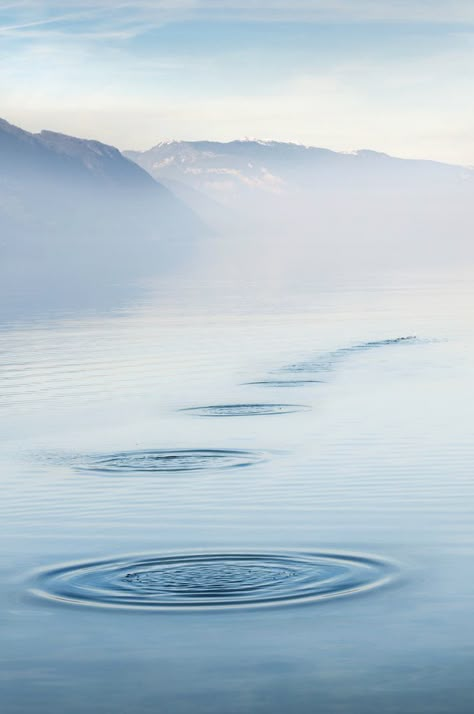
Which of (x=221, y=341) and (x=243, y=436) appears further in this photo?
(x=221, y=341)

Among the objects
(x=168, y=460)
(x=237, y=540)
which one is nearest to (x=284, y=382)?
(x=168, y=460)

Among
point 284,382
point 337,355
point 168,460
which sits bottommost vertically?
point 337,355

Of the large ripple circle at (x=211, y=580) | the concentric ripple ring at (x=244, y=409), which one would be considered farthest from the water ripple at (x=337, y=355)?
the large ripple circle at (x=211, y=580)

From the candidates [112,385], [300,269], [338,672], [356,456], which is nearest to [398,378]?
[112,385]

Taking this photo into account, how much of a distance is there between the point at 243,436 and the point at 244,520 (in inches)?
516

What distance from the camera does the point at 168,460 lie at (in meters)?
38.6

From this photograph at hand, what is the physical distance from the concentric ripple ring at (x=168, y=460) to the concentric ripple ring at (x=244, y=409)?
816 cm

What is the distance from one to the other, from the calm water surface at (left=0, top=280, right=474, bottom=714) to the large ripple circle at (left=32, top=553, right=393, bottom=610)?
0.17 ft

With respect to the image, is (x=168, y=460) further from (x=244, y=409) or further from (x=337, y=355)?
(x=337, y=355)

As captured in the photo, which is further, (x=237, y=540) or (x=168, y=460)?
(x=168, y=460)

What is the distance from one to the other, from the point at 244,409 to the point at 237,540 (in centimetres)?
2218

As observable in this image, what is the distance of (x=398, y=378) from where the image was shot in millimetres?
58562

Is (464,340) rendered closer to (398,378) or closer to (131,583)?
(398,378)

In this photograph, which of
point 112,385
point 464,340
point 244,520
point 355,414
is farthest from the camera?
point 464,340
